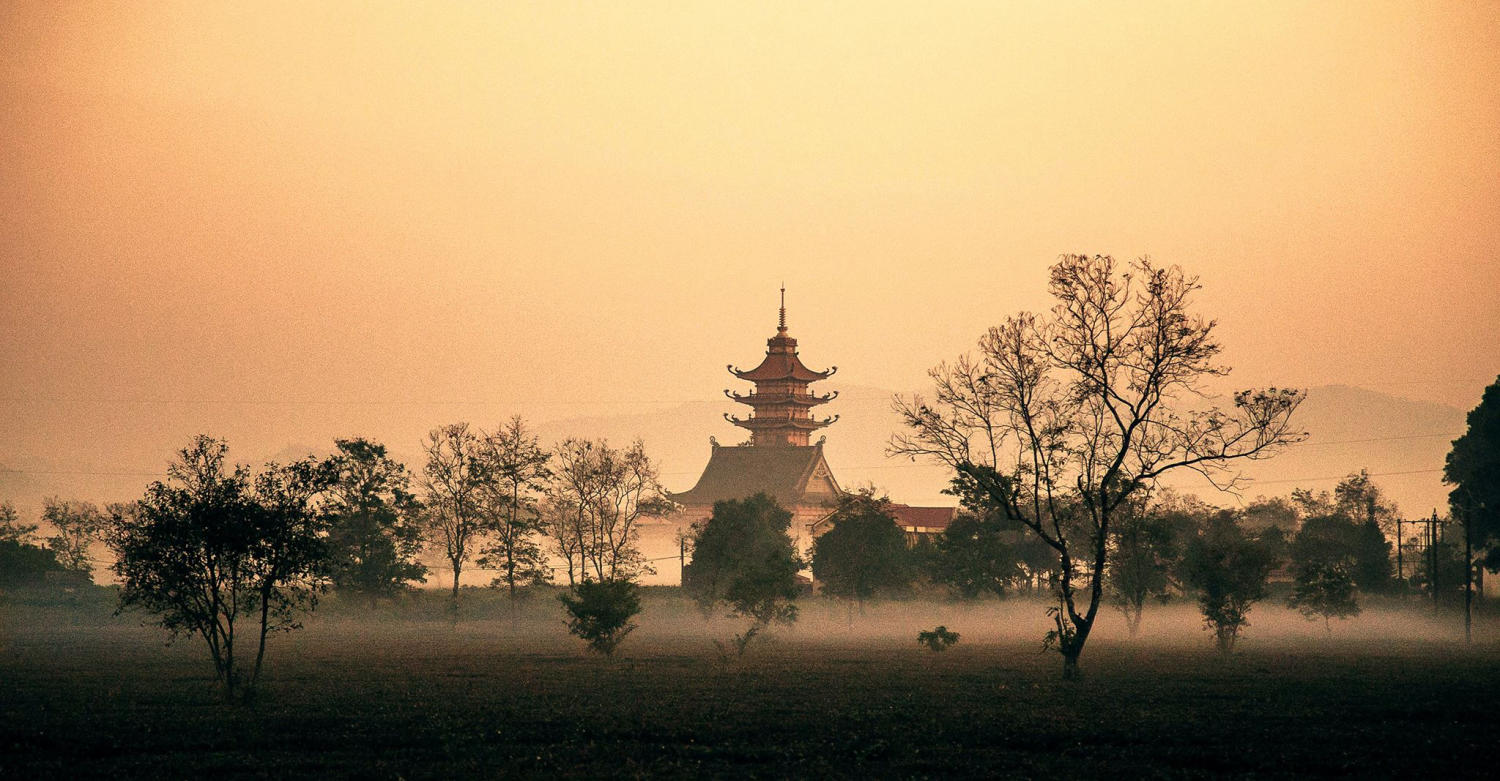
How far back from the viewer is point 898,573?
101250mm

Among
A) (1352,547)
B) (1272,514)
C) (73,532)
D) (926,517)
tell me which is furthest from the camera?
(926,517)

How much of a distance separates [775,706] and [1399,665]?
31.3m

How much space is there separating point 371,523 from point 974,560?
4072cm

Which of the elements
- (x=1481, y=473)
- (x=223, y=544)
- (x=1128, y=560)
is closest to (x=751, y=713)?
(x=223, y=544)

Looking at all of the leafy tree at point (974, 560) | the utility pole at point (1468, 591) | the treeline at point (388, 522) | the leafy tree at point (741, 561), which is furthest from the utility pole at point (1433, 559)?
the treeline at point (388, 522)

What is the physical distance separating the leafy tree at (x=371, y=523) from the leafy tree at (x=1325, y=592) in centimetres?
5608

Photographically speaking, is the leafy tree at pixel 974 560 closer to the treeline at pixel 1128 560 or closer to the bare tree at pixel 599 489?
the treeline at pixel 1128 560

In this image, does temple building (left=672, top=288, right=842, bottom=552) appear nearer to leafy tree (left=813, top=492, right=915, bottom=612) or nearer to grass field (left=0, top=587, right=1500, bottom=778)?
leafy tree (left=813, top=492, right=915, bottom=612)

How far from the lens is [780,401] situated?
6924 inches

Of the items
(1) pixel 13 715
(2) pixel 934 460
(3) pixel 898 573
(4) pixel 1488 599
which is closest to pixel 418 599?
(3) pixel 898 573

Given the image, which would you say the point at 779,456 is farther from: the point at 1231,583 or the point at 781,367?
the point at 1231,583

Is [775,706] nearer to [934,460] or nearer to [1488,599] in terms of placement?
[934,460]

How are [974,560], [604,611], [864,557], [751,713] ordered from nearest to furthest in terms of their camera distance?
[751,713], [604,611], [864,557], [974,560]

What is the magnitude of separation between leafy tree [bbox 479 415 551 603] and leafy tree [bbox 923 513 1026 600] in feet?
91.2
